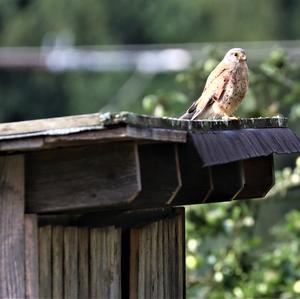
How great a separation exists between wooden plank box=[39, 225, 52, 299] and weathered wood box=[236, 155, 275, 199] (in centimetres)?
96

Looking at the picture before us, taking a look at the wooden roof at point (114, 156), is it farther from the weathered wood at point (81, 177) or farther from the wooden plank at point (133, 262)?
the wooden plank at point (133, 262)

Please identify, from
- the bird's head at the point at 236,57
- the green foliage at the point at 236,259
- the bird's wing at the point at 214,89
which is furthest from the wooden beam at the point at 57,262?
the green foliage at the point at 236,259

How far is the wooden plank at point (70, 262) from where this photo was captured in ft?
15.3

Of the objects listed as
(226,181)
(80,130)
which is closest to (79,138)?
(80,130)

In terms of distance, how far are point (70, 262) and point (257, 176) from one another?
3.23ft

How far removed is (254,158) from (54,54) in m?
25.7

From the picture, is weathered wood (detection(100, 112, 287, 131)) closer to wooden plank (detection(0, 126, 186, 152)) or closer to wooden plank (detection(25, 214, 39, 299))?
wooden plank (detection(0, 126, 186, 152))

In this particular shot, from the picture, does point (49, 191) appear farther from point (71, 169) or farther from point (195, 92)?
point (195, 92)

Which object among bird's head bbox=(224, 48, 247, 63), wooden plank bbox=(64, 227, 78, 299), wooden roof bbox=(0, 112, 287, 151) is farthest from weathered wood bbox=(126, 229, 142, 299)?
bird's head bbox=(224, 48, 247, 63)

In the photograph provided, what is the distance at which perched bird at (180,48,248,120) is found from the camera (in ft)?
18.0

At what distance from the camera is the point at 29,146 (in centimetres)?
433

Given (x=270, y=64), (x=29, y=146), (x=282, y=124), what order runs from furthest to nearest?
(x=270, y=64)
(x=282, y=124)
(x=29, y=146)

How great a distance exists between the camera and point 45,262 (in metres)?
4.60

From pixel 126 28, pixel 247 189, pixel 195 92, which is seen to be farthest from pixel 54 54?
pixel 247 189
